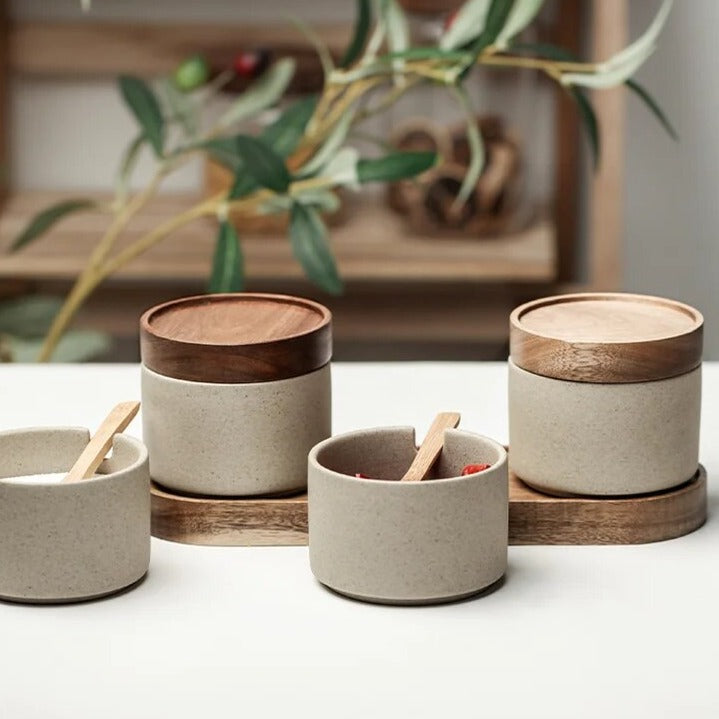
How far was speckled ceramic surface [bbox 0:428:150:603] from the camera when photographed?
0.82 m

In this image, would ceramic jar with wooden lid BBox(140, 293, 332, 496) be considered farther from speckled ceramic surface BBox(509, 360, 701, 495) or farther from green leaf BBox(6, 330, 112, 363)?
green leaf BBox(6, 330, 112, 363)

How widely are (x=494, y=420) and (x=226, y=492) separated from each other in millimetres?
315

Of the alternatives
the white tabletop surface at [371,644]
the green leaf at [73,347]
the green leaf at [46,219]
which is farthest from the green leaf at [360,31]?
the white tabletop surface at [371,644]

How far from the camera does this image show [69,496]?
32.3 inches

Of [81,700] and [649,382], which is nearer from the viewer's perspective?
[81,700]

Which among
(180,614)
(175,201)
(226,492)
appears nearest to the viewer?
(180,614)

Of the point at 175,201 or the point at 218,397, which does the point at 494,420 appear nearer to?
the point at 218,397

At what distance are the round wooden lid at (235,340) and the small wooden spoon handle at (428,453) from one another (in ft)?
0.31

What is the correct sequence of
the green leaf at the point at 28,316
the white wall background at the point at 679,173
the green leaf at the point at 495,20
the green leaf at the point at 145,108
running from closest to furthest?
1. the green leaf at the point at 495,20
2. the green leaf at the point at 145,108
3. the green leaf at the point at 28,316
4. the white wall background at the point at 679,173

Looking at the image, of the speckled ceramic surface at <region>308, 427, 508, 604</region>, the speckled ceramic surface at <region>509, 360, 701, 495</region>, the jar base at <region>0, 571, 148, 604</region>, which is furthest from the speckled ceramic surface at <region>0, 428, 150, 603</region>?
the speckled ceramic surface at <region>509, 360, 701, 495</region>

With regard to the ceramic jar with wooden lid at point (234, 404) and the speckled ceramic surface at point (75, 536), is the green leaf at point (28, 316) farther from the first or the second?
the speckled ceramic surface at point (75, 536)

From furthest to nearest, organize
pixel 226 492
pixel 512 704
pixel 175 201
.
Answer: pixel 175 201 < pixel 226 492 < pixel 512 704

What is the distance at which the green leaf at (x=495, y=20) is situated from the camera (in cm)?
149

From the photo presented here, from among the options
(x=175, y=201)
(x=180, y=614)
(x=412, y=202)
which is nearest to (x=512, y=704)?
(x=180, y=614)
